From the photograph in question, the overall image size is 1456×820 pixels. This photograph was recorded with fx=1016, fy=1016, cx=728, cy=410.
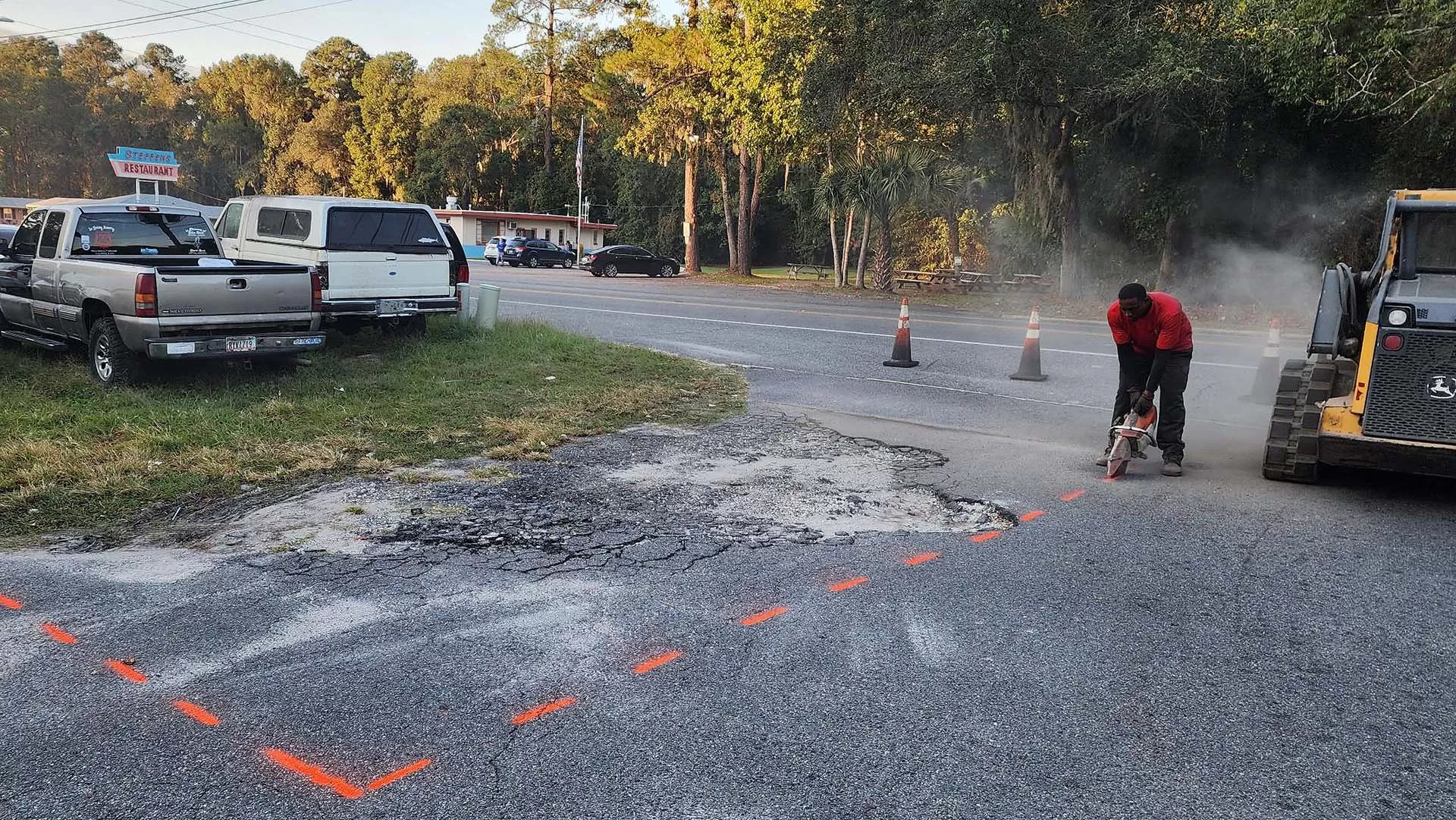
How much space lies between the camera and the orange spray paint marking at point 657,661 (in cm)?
409

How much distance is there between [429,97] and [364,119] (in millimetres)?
5658

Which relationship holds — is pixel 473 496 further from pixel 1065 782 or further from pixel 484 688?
pixel 1065 782

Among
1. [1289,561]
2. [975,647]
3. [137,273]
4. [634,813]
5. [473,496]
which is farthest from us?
[137,273]

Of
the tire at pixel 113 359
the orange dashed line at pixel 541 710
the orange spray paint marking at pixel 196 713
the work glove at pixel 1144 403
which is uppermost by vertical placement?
the work glove at pixel 1144 403

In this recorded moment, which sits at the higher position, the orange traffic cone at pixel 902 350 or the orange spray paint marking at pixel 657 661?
the orange traffic cone at pixel 902 350

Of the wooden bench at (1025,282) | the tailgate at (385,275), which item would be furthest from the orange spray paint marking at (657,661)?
the wooden bench at (1025,282)

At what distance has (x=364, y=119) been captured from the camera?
71.4m

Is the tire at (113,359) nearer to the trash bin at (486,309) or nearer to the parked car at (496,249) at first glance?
the trash bin at (486,309)

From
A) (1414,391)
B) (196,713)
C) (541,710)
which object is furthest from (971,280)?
(196,713)

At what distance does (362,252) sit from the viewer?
1233 centimetres

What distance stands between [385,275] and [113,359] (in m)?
3.63

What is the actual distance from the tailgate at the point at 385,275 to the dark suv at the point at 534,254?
33.1 m

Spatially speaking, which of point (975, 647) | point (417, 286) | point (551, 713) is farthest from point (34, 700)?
point (417, 286)

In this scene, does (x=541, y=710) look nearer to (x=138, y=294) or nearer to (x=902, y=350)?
(x=138, y=294)
